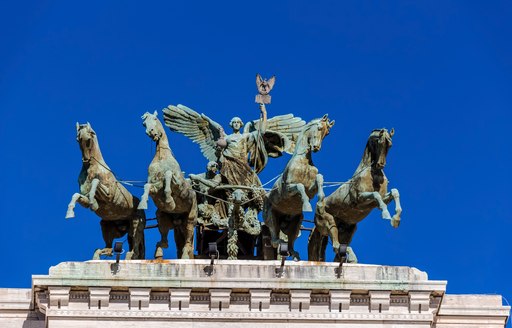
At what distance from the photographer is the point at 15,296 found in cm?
5606

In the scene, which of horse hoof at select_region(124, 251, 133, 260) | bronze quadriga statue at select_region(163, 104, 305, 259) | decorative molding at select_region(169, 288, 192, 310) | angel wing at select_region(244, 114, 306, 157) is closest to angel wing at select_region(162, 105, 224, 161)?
bronze quadriga statue at select_region(163, 104, 305, 259)

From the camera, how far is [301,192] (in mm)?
56281

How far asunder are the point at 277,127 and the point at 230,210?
3.75 metres

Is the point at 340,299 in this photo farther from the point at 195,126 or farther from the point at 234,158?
the point at 195,126

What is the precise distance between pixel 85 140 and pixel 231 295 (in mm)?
5931

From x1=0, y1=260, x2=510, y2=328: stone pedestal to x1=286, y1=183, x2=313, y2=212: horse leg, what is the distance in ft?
5.06

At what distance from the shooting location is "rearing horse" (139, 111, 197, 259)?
57.0 metres

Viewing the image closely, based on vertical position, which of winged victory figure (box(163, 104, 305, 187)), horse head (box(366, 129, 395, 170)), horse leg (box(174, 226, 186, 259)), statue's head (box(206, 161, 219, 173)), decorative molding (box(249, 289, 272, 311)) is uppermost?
winged victory figure (box(163, 104, 305, 187))

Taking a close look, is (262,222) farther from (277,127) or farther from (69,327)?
(69,327)

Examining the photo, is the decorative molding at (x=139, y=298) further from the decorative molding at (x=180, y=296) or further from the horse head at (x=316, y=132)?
the horse head at (x=316, y=132)

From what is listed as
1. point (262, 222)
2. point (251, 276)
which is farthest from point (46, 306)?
point (262, 222)

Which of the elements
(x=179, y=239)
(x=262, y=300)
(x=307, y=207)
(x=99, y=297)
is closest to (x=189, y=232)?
(x=179, y=239)

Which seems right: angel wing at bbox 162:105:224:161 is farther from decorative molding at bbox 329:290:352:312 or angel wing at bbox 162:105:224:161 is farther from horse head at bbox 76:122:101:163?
decorative molding at bbox 329:290:352:312

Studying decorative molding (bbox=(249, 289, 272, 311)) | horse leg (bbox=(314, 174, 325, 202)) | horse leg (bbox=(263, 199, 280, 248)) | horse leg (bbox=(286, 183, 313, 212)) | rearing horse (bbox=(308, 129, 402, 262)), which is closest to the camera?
decorative molding (bbox=(249, 289, 272, 311))
